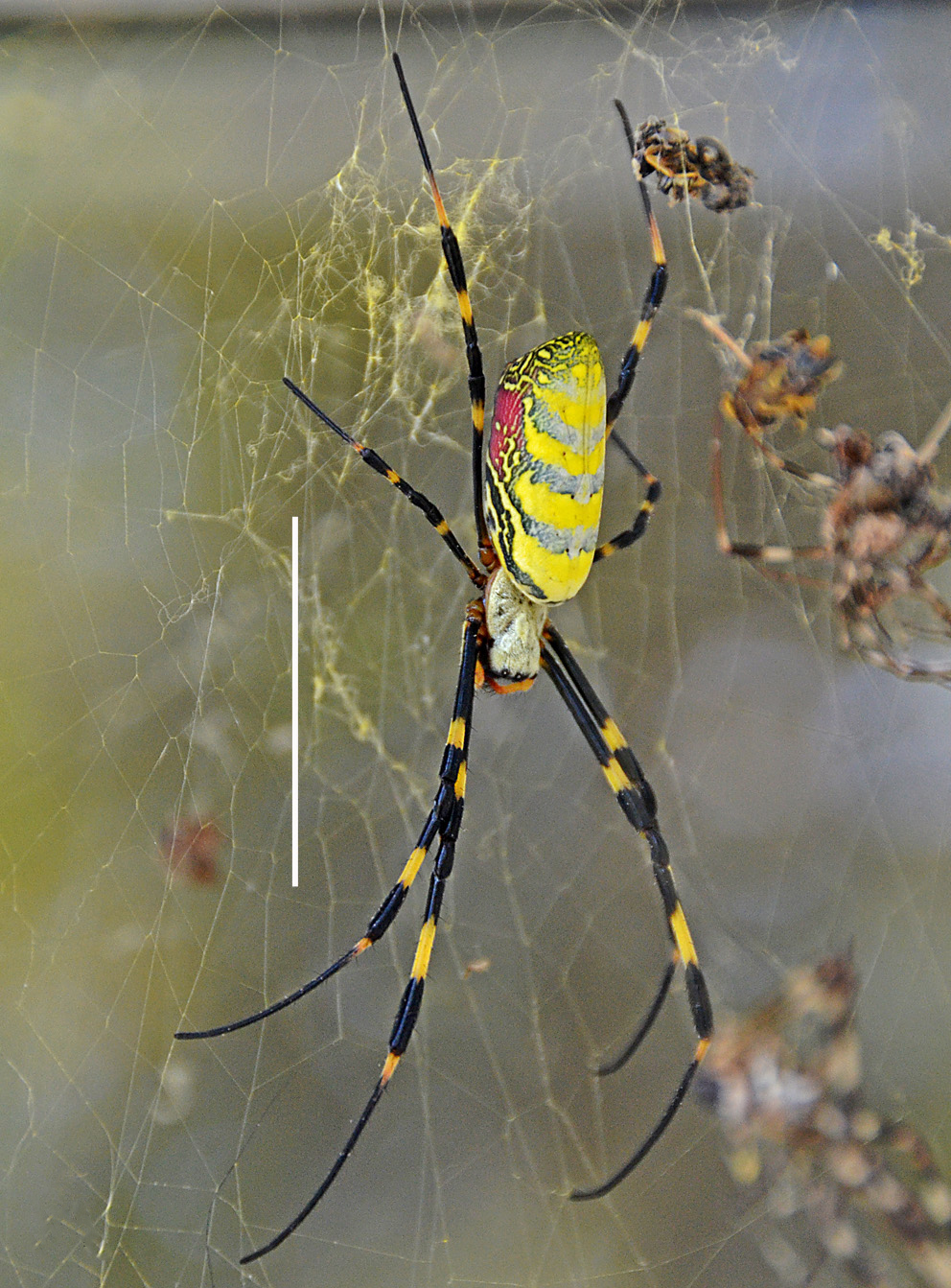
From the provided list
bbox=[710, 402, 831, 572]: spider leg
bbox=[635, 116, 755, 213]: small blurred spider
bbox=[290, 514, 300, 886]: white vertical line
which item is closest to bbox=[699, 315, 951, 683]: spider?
bbox=[710, 402, 831, 572]: spider leg

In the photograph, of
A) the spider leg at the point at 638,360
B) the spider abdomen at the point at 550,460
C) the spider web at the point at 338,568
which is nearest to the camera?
the spider abdomen at the point at 550,460

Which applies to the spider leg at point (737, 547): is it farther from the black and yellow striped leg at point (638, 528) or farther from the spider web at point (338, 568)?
the black and yellow striped leg at point (638, 528)

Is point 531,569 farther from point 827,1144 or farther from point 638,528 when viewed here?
point 827,1144

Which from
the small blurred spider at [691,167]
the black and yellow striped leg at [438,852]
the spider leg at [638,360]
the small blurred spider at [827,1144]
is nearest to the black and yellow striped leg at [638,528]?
the spider leg at [638,360]

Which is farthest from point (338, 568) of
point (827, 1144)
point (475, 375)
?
point (827, 1144)

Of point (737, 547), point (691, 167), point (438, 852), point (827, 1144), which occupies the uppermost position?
point (691, 167)

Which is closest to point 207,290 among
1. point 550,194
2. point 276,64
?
point 276,64
